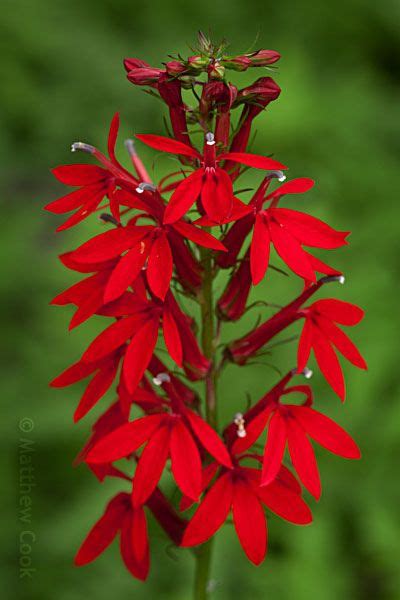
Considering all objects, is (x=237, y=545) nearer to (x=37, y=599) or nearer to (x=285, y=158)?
(x=37, y=599)

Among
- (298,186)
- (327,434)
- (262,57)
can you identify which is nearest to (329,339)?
(327,434)

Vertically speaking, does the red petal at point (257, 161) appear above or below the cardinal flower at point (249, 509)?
above

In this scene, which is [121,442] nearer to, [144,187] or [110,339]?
[110,339]

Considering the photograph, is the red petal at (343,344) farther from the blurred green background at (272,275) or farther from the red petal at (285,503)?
the blurred green background at (272,275)

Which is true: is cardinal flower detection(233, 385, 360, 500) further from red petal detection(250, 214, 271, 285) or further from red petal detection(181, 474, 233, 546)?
red petal detection(250, 214, 271, 285)
